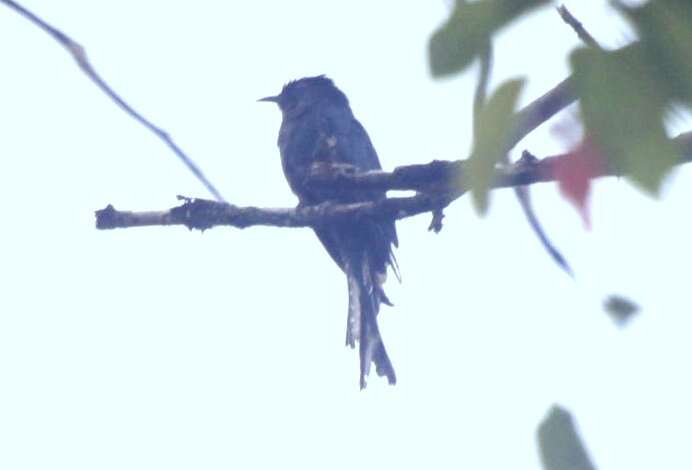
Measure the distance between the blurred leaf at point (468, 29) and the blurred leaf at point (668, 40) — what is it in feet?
0.23

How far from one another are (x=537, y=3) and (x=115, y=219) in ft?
9.98

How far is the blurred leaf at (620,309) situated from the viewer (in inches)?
31.2

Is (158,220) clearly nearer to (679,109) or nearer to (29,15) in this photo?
(29,15)

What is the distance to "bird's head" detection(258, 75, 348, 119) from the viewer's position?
812 centimetres

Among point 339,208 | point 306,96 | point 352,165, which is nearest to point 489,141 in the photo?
point 339,208

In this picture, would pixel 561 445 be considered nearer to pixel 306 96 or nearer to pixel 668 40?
pixel 668 40

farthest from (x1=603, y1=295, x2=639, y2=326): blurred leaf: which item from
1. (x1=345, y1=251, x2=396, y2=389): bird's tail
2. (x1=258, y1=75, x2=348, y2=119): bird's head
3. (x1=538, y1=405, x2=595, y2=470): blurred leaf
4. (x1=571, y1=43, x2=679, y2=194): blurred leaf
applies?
(x1=258, y1=75, x2=348, y2=119): bird's head

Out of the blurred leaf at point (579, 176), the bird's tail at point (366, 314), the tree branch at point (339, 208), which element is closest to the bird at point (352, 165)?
the bird's tail at point (366, 314)

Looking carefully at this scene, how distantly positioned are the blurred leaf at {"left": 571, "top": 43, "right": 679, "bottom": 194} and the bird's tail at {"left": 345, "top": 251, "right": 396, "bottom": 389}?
17.5ft

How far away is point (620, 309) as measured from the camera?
0.81 m

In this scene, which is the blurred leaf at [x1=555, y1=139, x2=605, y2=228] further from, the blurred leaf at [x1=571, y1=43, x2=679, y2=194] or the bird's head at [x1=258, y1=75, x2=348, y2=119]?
the bird's head at [x1=258, y1=75, x2=348, y2=119]

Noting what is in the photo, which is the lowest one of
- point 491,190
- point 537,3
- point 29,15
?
point 491,190

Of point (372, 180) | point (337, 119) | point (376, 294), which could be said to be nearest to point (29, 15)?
point (372, 180)

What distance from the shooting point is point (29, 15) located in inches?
40.7
